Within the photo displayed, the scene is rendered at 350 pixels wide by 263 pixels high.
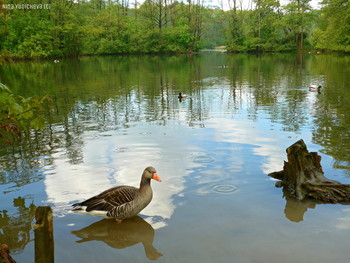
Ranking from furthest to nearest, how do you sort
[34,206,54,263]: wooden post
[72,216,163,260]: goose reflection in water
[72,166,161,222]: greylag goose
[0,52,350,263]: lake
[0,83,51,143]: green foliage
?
1. [72,166,161,222]: greylag goose
2. [72,216,163,260]: goose reflection in water
3. [0,52,350,263]: lake
4. [0,83,51,143]: green foliage
5. [34,206,54,263]: wooden post

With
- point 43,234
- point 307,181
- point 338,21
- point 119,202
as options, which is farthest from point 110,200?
point 338,21

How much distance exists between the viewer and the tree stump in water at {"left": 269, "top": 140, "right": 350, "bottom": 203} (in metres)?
7.52

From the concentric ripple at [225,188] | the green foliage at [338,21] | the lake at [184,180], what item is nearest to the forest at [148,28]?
the green foliage at [338,21]

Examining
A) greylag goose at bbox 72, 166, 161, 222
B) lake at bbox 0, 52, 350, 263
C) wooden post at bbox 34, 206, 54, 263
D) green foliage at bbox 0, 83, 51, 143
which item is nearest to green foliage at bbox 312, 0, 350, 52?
lake at bbox 0, 52, 350, 263

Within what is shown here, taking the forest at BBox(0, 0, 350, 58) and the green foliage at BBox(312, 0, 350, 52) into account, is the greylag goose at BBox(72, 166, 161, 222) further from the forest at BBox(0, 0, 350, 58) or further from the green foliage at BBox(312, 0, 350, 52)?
the forest at BBox(0, 0, 350, 58)

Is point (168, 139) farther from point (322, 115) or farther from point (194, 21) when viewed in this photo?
point (194, 21)

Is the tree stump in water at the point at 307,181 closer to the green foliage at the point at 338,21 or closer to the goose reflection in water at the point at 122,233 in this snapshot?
the goose reflection in water at the point at 122,233

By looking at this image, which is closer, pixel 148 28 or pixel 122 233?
pixel 122 233

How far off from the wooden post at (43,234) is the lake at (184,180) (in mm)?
1430

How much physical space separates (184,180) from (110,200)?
8.97 ft

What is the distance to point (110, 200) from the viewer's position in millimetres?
6523

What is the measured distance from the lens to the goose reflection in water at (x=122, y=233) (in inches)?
246

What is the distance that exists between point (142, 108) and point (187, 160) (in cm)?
878

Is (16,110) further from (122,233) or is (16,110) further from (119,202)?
(122,233)
